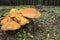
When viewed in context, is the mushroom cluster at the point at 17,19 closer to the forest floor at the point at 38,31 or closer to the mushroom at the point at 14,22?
the mushroom at the point at 14,22

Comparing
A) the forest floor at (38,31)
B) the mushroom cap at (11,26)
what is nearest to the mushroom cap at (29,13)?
the mushroom cap at (11,26)

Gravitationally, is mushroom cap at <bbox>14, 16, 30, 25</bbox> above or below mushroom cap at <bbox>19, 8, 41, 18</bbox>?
below

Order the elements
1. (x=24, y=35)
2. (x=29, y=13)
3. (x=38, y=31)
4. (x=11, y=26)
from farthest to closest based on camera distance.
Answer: (x=38, y=31) → (x=24, y=35) → (x=29, y=13) → (x=11, y=26)

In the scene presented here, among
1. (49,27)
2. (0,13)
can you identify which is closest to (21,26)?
(49,27)

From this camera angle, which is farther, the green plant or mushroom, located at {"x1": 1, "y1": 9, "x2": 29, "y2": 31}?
the green plant

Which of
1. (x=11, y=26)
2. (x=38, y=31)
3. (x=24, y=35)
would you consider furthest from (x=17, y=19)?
(x=38, y=31)

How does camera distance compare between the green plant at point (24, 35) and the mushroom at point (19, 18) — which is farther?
the green plant at point (24, 35)

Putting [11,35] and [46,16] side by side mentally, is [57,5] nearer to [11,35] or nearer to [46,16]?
[46,16]

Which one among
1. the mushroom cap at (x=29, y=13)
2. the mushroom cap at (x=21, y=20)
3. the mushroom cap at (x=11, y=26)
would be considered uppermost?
the mushroom cap at (x=29, y=13)

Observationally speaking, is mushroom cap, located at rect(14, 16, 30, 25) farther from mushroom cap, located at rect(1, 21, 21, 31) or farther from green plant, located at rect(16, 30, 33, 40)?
green plant, located at rect(16, 30, 33, 40)

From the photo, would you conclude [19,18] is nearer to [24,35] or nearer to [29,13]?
[29,13]

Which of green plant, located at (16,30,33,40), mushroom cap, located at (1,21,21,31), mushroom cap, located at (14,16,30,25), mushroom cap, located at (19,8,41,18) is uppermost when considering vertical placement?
mushroom cap, located at (19,8,41,18)

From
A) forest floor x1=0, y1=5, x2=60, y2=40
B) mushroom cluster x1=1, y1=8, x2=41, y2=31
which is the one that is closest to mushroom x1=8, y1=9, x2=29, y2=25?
mushroom cluster x1=1, y1=8, x2=41, y2=31
